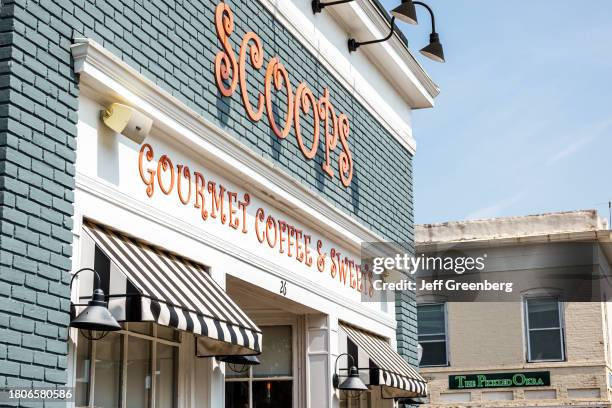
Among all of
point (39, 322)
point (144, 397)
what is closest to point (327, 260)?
point (144, 397)

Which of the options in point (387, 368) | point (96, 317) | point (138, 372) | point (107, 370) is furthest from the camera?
point (387, 368)

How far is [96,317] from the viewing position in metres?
6.68

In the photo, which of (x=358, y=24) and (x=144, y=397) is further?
(x=358, y=24)

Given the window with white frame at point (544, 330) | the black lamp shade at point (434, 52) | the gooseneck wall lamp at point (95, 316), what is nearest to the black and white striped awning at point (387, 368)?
the black lamp shade at point (434, 52)

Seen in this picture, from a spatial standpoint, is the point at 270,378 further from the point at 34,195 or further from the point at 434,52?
the point at 34,195

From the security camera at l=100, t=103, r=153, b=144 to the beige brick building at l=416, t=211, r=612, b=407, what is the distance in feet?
64.0

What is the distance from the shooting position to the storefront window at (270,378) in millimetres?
12281

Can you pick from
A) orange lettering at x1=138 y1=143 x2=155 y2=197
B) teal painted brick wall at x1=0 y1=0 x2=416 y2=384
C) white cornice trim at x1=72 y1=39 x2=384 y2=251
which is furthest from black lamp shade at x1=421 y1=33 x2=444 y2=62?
orange lettering at x1=138 y1=143 x2=155 y2=197

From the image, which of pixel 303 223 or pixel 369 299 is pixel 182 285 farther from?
pixel 369 299

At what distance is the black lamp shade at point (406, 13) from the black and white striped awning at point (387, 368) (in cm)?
378

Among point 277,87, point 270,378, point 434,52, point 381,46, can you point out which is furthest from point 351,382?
point 381,46

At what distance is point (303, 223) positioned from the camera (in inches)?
449

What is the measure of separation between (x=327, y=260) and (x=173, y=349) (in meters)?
3.45

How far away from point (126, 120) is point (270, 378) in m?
5.51
